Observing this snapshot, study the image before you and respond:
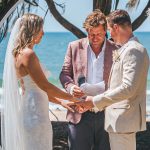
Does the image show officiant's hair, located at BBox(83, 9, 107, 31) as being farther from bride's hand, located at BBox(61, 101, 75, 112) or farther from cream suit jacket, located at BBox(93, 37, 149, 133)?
bride's hand, located at BBox(61, 101, 75, 112)

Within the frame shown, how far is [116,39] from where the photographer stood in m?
3.49

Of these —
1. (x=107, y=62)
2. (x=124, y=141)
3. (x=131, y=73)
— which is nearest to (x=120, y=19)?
(x=131, y=73)

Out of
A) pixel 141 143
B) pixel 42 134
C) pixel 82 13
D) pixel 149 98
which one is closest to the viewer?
pixel 42 134

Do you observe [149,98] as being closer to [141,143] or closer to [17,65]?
[141,143]

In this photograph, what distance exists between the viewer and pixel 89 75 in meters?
3.95

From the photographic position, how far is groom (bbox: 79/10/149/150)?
3.34 meters

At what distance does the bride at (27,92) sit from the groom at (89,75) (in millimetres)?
179

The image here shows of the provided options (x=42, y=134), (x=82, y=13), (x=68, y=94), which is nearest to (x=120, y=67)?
(x=68, y=94)

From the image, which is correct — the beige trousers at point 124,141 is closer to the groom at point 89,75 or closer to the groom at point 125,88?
the groom at point 125,88

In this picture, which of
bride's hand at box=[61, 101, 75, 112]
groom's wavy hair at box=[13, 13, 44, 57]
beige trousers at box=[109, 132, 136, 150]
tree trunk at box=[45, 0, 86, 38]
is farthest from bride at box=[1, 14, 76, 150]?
tree trunk at box=[45, 0, 86, 38]

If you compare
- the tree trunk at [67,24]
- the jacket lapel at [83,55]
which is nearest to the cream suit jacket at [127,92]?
the jacket lapel at [83,55]

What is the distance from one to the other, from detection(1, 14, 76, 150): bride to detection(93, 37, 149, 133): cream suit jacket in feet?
1.34

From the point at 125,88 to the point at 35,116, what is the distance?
76 cm

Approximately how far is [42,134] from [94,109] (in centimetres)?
49
